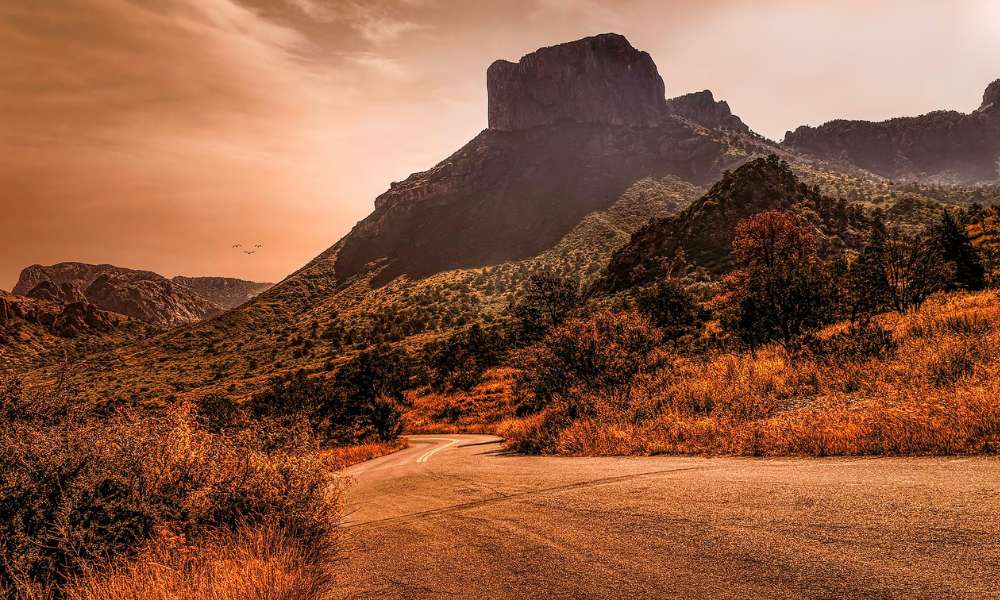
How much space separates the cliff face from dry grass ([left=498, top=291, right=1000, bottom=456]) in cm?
10054

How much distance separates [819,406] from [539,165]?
147 m

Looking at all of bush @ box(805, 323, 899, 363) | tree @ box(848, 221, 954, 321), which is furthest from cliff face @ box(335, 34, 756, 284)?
bush @ box(805, 323, 899, 363)

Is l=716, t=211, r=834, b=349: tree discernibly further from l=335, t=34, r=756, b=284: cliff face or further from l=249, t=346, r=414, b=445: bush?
l=335, t=34, r=756, b=284: cliff face

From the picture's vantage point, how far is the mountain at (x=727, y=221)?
64.8 meters

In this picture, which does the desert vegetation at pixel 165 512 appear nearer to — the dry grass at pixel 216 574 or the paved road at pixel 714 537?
the dry grass at pixel 216 574

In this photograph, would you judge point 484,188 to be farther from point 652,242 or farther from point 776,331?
point 776,331

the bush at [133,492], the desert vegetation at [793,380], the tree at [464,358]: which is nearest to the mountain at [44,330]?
the tree at [464,358]

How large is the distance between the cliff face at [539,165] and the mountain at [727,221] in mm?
41742

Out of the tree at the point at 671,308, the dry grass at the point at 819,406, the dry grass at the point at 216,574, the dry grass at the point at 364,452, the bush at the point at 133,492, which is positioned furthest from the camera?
the tree at the point at 671,308

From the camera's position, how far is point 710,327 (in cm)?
3866

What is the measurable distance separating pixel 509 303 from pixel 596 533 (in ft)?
278

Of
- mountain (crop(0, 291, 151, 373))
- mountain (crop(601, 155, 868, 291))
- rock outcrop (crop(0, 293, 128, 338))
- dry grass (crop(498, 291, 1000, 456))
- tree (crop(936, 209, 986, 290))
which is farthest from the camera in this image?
rock outcrop (crop(0, 293, 128, 338))

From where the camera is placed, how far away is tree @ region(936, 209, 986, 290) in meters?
28.4

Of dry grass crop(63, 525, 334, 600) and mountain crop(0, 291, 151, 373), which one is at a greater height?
mountain crop(0, 291, 151, 373)
